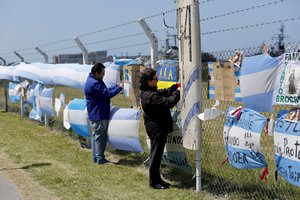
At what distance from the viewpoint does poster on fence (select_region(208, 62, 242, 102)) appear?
520 centimetres

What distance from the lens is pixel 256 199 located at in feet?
18.2

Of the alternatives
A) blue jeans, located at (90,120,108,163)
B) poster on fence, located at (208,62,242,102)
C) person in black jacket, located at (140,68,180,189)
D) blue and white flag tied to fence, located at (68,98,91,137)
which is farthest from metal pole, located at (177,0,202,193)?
blue and white flag tied to fence, located at (68,98,91,137)

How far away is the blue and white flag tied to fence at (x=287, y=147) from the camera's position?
4293 millimetres

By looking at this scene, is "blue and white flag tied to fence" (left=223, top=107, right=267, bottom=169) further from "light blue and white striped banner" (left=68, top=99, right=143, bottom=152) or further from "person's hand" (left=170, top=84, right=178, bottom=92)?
"light blue and white striped banner" (left=68, top=99, right=143, bottom=152)

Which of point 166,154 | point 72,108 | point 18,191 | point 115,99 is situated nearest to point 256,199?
point 166,154

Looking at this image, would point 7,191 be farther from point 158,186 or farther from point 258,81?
point 258,81

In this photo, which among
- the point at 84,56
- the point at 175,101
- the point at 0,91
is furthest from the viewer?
the point at 0,91

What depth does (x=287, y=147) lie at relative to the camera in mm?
4402

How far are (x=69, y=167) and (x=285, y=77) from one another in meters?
4.48

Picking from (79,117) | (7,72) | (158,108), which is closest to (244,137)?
(158,108)

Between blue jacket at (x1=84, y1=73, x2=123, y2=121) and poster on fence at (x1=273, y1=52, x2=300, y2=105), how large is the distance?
365 centimetres

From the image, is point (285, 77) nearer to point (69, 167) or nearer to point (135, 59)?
point (135, 59)

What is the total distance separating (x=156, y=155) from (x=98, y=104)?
6.49 feet

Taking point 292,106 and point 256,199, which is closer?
point 292,106
